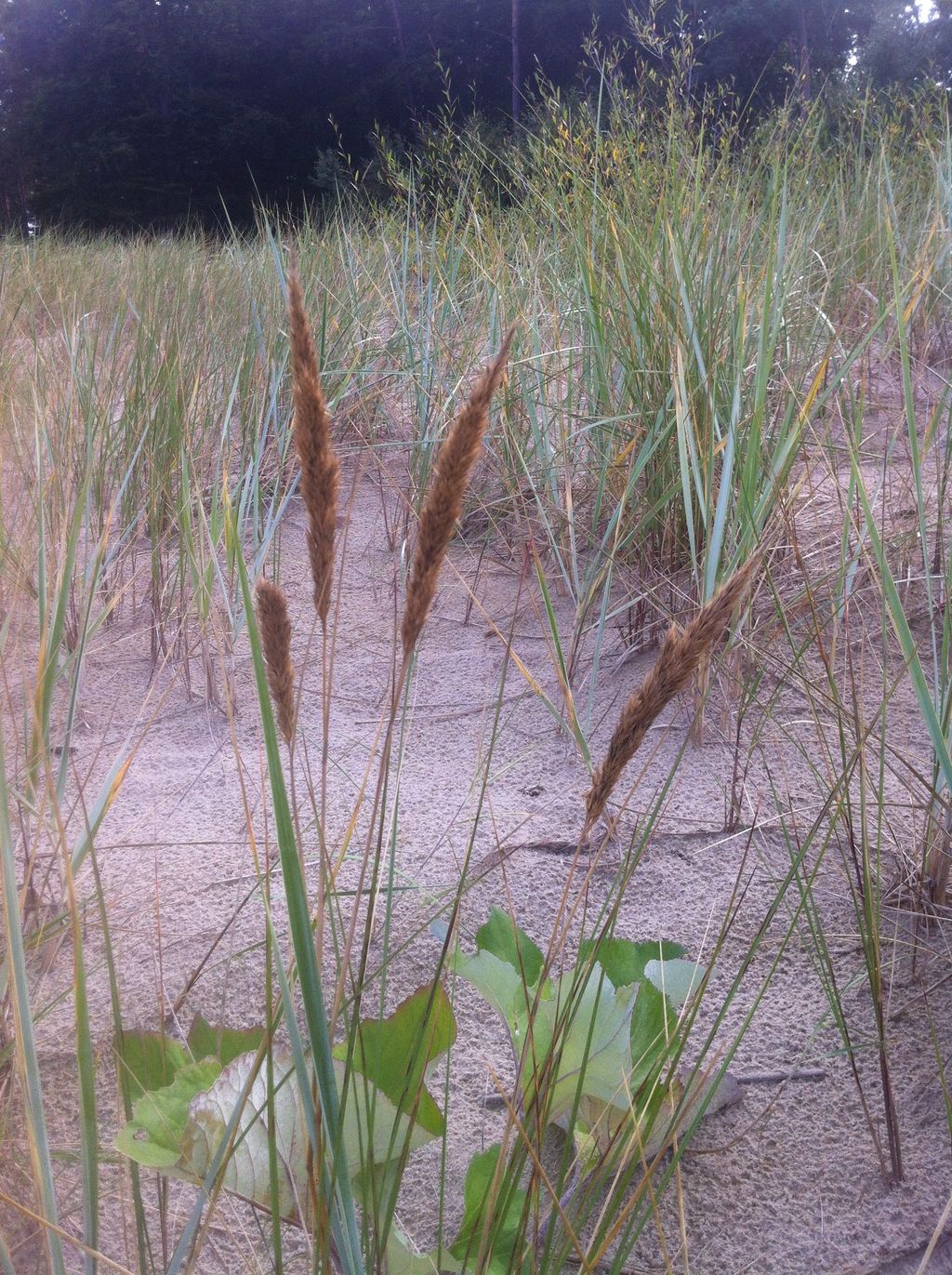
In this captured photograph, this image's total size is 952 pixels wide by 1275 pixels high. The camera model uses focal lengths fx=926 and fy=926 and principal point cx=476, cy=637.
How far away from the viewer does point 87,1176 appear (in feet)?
1.50

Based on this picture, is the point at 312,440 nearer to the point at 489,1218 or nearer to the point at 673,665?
the point at 673,665

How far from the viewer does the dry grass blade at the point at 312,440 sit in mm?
442

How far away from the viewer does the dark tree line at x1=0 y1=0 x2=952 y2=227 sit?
12141 millimetres

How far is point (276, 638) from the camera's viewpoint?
19.0 inches

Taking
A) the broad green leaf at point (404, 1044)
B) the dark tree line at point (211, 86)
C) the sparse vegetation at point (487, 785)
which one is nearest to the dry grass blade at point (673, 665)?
the sparse vegetation at point (487, 785)

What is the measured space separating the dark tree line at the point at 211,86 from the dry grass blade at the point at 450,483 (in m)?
12.8

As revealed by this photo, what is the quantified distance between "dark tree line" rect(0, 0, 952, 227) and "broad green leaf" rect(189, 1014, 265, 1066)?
12.8 meters

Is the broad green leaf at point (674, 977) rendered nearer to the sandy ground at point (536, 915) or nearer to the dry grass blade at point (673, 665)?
the sandy ground at point (536, 915)

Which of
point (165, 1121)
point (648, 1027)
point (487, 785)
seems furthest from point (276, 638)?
point (487, 785)

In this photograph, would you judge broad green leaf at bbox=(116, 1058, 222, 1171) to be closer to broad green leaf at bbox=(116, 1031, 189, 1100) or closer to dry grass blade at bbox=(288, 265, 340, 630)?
broad green leaf at bbox=(116, 1031, 189, 1100)

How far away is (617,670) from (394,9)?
14.0 meters

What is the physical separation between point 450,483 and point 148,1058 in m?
0.48

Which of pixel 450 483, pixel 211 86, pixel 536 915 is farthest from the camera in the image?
pixel 211 86

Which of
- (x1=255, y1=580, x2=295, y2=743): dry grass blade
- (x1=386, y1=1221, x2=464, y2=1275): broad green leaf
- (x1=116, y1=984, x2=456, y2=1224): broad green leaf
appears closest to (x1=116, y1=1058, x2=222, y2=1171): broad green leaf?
(x1=116, y1=984, x2=456, y2=1224): broad green leaf
